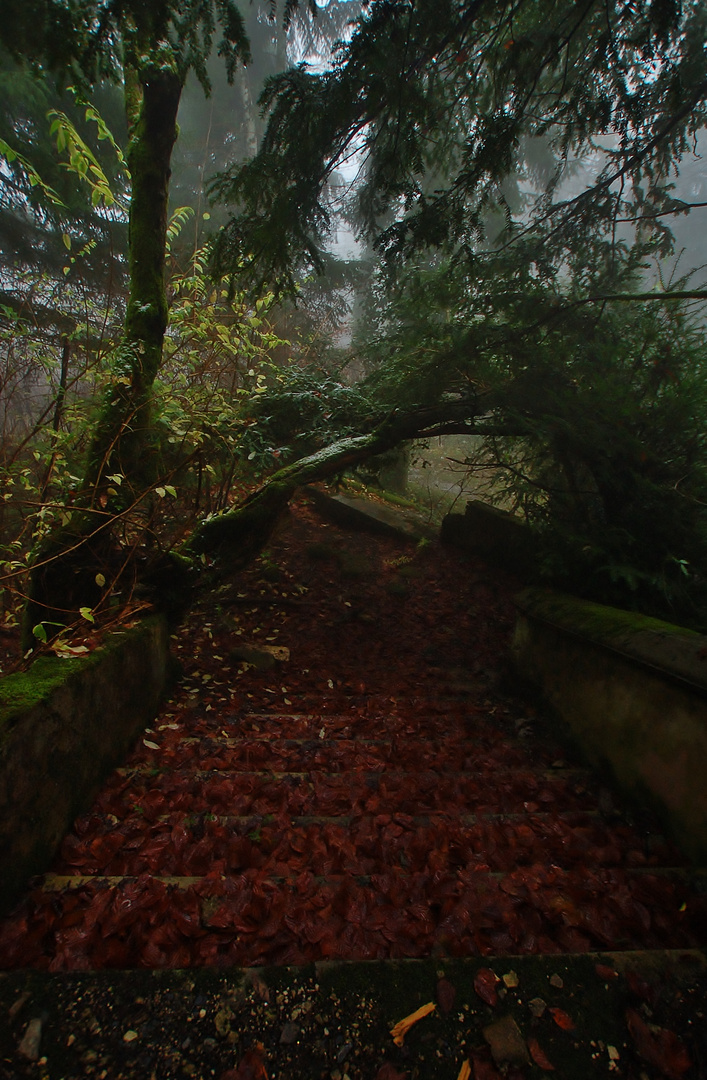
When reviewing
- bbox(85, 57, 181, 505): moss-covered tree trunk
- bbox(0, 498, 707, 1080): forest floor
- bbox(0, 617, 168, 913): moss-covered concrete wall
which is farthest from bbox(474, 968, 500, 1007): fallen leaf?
bbox(85, 57, 181, 505): moss-covered tree trunk

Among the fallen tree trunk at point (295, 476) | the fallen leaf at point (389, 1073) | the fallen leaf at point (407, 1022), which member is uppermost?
the fallen tree trunk at point (295, 476)

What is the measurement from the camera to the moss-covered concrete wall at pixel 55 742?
1.78 m

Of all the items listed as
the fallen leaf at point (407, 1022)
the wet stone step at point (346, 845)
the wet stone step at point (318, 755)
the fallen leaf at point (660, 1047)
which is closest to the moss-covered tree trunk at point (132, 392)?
the wet stone step at point (318, 755)

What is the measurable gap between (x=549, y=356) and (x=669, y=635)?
2.91m

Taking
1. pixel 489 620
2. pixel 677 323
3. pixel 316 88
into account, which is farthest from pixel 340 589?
pixel 316 88

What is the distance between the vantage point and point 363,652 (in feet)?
16.7

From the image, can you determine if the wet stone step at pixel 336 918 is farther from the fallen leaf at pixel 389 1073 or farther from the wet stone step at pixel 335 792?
the wet stone step at pixel 335 792

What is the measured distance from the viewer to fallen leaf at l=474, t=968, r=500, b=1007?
1452 mm

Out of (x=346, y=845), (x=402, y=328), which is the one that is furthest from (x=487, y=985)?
(x=402, y=328)

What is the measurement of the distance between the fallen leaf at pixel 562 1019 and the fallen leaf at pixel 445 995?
32 centimetres

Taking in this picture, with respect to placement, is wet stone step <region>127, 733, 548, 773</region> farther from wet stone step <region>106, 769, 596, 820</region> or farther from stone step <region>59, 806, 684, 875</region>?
stone step <region>59, 806, 684, 875</region>

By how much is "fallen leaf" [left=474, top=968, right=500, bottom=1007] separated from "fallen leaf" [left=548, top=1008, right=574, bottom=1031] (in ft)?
0.58

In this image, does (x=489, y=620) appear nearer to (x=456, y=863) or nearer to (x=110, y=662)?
(x=456, y=863)

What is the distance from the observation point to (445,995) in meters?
1.45
